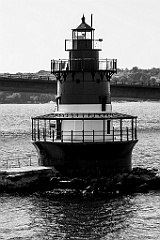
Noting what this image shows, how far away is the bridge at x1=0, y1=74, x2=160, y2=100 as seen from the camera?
12394 centimetres

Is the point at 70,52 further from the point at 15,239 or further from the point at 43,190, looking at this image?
the point at 15,239

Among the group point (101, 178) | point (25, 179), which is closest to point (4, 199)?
point (25, 179)

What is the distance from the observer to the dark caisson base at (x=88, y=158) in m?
55.2

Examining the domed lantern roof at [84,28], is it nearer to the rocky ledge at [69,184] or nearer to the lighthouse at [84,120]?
the lighthouse at [84,120]

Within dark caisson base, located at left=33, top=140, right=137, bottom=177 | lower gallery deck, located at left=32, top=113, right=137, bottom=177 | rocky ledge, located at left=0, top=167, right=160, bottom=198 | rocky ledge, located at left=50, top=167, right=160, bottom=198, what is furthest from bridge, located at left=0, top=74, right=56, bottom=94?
rocky ledge, located at left=0, top=167, right=160, bottom=198

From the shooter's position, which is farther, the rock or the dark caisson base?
the dark caisson base

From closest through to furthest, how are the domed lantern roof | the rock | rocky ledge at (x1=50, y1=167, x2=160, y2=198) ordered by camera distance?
rocky ledge at (x1=50, y1=167, x2=160, y2=198) → the rock → the domed lantern roof

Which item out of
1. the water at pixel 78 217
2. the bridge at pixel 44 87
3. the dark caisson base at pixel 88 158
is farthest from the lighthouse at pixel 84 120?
the bridge at pixel 44 87

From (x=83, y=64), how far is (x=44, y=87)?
224ft

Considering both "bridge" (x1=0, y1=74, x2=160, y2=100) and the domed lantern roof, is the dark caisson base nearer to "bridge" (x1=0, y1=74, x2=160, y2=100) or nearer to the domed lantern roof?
the domed lantern roof

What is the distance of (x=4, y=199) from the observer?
52.0m

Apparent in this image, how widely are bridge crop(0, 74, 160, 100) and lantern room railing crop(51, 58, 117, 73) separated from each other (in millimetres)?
64299

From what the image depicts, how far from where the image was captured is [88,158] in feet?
182

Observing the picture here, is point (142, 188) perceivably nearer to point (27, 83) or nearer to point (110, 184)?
point (110, 184)
